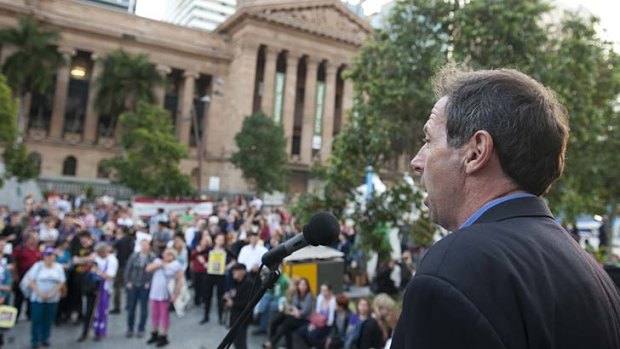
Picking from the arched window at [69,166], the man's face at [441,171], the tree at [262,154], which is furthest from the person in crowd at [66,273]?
the arched window at [69,166]

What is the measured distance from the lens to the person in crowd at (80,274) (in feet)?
30.6

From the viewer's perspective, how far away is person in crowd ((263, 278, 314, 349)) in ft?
29.2

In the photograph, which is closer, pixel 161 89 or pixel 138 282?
pixel 138 282

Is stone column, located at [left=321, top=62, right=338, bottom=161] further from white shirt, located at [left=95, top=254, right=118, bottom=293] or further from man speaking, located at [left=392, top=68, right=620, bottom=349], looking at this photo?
man speaking, located at [left=392, top=68, right=620, bottom=349]

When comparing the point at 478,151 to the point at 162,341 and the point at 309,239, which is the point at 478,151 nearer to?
the point at 309,239

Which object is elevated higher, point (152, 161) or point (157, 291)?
point (152, 161)

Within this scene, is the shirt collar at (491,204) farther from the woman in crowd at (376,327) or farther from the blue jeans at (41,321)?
the blue jeans at (41,321)

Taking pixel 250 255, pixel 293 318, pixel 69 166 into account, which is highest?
pixel 69 166

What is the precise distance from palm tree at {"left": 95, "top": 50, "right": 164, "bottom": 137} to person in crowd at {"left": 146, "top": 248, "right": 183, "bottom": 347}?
35.8 metres

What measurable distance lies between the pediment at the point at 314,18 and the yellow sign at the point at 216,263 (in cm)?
3921

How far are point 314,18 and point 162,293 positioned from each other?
45889 millimetres

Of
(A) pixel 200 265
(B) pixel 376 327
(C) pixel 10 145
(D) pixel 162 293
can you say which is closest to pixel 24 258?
(D) pixel 162 293

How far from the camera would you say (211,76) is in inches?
1959

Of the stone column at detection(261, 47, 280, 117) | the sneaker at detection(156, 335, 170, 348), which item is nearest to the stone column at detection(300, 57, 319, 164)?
the stone column at detection(261, 47, 280, 117)
